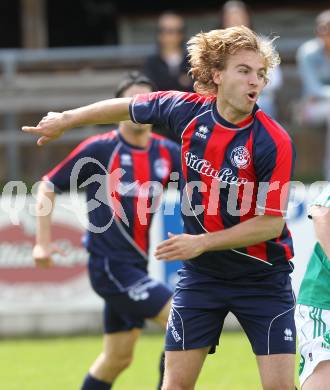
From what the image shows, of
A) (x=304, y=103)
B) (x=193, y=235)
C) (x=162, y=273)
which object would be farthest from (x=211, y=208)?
(x=304, y=103)

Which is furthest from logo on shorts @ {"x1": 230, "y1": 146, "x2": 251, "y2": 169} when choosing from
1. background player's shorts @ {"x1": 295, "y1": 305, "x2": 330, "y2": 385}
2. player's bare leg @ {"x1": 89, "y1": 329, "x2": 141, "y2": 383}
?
player's bare leg @ {"x1": 89, "y1": 329, "x2": 141, "y2": 383}

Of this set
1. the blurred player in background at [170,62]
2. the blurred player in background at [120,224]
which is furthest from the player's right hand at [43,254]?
the blurred player in background at [170,62]

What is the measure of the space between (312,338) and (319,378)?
20 centimetres

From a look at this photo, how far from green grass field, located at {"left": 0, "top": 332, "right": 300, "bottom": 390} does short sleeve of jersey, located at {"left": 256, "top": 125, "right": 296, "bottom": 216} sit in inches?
94.5

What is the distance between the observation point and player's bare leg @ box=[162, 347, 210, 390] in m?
5.15

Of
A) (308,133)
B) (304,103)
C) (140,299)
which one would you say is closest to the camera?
(140,299)

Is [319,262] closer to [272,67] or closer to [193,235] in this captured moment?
[193,235]

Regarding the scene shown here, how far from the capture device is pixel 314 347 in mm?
5043

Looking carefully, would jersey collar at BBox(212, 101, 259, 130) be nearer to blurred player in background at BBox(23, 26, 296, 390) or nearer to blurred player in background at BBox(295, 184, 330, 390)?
blurred player in background at BBox(23, 26, 296, 390)

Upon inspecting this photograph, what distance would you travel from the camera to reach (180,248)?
16.3ft

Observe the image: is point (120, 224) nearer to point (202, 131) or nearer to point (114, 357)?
point (114, 357)

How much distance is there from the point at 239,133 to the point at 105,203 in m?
1.85

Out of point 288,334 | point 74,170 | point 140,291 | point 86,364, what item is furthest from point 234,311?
point 86,364

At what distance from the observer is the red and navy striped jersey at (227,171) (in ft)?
16.6
